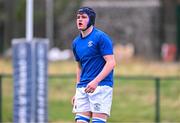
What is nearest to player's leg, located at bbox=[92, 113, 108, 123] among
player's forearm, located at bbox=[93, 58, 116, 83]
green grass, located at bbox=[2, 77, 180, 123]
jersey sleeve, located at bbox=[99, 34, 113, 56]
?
player's forearm, located at bbox=[93, 58, 116, 83]

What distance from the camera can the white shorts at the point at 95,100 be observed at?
37.4 feet

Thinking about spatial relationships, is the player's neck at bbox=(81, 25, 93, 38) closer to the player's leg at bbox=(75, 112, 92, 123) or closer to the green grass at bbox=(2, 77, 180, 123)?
the player's leg at bbox=(75, 112, 92, 123)

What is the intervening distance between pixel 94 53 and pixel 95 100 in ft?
2.03

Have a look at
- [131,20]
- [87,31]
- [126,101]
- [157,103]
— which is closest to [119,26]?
[131,20]

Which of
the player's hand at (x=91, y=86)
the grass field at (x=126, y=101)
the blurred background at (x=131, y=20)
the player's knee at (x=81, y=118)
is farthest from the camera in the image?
the blurred background at (x=131, y=20)

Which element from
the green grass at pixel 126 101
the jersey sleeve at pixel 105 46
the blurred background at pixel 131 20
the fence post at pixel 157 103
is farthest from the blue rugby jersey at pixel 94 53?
the blurred background at pixel 131 20

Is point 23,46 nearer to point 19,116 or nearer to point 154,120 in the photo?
point 19,116

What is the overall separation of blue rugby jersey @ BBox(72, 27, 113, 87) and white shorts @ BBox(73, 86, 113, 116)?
0.09 m

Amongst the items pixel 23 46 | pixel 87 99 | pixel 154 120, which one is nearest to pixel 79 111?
pixel 87 99

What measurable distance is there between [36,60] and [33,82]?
424 mm

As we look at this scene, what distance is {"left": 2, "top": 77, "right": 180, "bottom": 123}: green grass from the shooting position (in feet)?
63.8

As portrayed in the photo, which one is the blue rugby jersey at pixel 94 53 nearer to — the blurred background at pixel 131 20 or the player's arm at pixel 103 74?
the player's arm at pixel 103 74

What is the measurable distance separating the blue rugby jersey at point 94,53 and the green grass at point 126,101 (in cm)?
754

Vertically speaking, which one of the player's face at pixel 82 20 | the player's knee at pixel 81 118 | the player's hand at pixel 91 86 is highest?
the player's face at pixel 82 20
